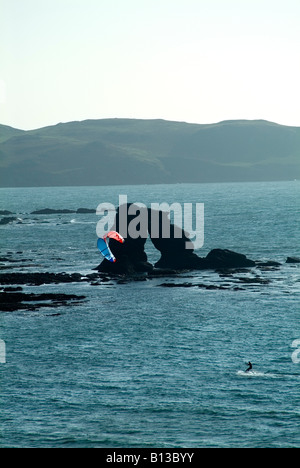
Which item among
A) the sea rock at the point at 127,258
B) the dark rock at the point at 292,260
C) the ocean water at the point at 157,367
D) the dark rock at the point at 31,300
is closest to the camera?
the ocean water at the point at 157,367

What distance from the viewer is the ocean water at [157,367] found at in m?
45.1

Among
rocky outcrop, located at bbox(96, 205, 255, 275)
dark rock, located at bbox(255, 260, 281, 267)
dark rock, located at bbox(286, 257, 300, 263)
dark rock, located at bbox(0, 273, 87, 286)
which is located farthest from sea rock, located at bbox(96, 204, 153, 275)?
dark rock, located at bbox(286, 257, 300, 263)

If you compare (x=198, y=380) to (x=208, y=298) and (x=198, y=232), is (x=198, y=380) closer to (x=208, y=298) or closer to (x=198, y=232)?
(x=208, y=298)

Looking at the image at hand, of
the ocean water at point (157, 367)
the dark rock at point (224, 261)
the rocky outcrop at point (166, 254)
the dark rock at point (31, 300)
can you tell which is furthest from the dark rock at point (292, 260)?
the dark rock at point (31, 300)

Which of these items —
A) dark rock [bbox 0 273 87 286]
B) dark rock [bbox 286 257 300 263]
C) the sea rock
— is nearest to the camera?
dark rock [bbox 0 273 87 286]

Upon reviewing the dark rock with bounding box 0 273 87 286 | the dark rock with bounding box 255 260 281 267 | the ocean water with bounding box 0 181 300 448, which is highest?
the dark rock with bounding box 255 260 281 267

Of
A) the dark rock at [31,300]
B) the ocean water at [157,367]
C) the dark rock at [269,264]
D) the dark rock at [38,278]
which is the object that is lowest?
the ocean water at [157,367]

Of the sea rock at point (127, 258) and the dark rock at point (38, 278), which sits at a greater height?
the sea rock at point (127, 258)

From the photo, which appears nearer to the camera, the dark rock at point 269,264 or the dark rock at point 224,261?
the dark rock at point 224,261

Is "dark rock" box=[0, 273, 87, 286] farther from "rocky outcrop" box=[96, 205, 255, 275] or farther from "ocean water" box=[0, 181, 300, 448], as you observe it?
"rocky outcrop" box=[96, 205, 255, 275]

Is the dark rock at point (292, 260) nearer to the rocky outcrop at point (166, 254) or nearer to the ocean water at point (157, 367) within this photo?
the rocky outcrop at point (166, 254)

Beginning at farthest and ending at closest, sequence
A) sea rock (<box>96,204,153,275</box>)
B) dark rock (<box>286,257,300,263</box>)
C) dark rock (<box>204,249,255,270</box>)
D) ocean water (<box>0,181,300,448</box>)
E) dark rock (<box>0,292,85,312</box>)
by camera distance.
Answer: dark rock (<box>286,257,300,263</box>) → dark rock (<box>204,249,255,270</box>) → sea rock (<box>96,204,153,275</box>) → dark rock (<box>0,292,85,312</box>) → ocean water (<box>0,181,300,448</box>)

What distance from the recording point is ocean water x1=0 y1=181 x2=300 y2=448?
45.1 metres

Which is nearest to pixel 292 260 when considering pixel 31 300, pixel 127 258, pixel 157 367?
pixel 127 258
